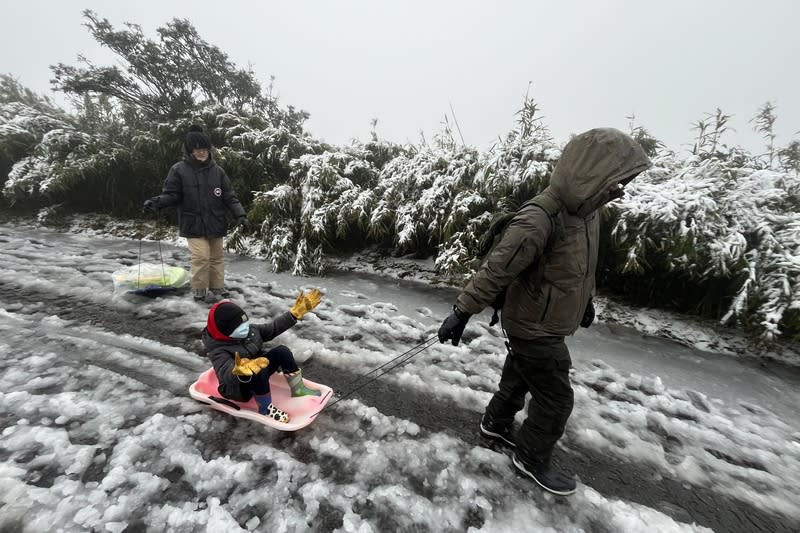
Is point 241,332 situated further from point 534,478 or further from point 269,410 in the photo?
point 534,478

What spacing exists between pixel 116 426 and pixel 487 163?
5.04m

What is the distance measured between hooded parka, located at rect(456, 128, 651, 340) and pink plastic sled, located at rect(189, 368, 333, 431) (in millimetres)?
1342

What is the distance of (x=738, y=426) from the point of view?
273 cm

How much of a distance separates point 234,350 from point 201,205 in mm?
2564

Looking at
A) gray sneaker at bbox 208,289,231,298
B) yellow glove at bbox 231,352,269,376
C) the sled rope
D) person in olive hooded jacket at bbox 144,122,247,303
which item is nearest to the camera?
yellow glove at bbox 231,352,269,376

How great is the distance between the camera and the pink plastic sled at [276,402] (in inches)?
93.4

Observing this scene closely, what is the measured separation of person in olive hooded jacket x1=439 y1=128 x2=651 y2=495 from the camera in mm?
1754

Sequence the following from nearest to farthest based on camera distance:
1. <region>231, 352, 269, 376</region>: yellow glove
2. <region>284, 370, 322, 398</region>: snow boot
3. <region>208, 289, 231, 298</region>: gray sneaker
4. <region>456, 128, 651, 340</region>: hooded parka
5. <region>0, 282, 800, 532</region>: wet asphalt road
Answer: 1. <region>456, 128, 651, 340</region>: hooded parka
2. <region>0, 282, 800, 532</region>: wet asphalt road
3. <region>231, 352, 269, 376</region>: yellow glove
4. <region>284, 370, 322, 398</region>: snow boot
5. <region>208, 289, 231, 298</region>: gray sneaker

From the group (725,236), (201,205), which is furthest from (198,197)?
(725,236)

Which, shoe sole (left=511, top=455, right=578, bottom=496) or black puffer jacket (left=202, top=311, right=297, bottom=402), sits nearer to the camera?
shoe sole (left=511, top=455, right=578, bottom=496)

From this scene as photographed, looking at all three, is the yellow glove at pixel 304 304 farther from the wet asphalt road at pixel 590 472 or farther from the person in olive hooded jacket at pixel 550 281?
the person in olive hooded jacket at pixel 550 281

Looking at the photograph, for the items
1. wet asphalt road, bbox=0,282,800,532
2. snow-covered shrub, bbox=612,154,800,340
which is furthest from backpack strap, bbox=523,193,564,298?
snow-covered shrub, bbox=612,154,800,340

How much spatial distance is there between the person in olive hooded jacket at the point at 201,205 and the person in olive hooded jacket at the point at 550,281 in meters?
3.62

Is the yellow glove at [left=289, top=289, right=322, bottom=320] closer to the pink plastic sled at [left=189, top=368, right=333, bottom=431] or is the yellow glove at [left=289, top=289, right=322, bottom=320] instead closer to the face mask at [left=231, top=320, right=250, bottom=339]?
the face mask at [left=231, top=320, right=250, bottom=339]
